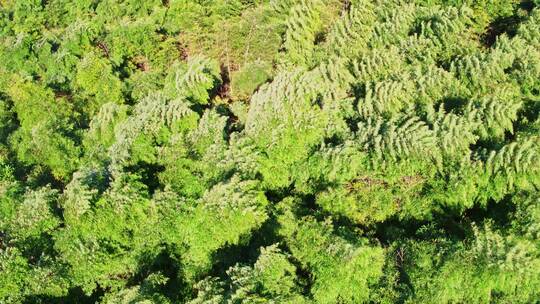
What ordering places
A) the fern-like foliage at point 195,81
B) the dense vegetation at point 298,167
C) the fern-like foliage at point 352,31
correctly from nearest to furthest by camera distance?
1. the dense vegetation at point 298,167
2. the fern-like foliage at point 195,81
3. the fern-like foliage at point 352,31

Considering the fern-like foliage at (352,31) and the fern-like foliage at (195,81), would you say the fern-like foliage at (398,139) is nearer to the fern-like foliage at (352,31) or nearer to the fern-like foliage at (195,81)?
the fern-like foliage at (352,31)

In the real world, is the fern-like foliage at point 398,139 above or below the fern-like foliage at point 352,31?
below

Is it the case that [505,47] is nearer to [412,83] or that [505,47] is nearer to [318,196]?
[412,83]

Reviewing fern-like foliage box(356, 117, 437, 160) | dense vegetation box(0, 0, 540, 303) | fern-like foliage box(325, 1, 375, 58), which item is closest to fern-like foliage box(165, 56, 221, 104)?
dense vegetation box(0, 0, 540, 303)

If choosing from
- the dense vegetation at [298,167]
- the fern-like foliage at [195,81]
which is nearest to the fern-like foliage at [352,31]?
the dense vegetation at [298,167]

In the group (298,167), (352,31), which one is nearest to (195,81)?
(298,167)

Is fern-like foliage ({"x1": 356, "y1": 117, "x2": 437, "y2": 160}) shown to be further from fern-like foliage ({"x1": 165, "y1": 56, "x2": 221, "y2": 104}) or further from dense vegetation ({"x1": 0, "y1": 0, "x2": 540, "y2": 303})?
fern-like foliage ({"x1": 165, "y1": 56, "x2": 221, "y2": 104})

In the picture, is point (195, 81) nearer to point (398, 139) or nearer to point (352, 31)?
point (352, 31)

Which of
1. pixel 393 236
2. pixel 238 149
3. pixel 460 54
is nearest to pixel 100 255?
pixel 238 149

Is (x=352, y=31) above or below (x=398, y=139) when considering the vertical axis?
above
